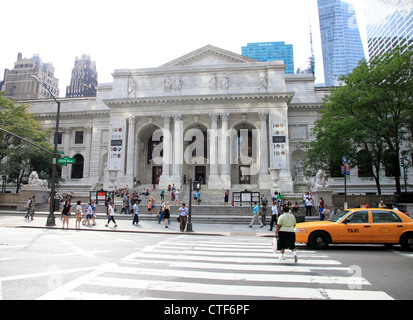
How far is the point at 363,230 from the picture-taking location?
1042cm

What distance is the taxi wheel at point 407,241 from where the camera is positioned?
34.2ft

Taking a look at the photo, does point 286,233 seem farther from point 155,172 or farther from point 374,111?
point 155,172

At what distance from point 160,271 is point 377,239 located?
8043 millimetres

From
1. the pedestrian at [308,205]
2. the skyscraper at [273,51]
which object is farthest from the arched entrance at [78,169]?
the skyscraper at [273,51]

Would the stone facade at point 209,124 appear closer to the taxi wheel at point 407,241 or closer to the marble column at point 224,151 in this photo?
the marble column at point 224,151

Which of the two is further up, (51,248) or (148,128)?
(148,128)

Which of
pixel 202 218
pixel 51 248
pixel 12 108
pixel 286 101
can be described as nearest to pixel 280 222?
pixel 51 248

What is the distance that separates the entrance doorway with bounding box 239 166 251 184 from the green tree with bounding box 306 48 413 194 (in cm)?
1637

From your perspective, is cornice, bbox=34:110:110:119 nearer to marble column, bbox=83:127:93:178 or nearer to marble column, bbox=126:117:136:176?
marble column, bbox=83:127:93:178

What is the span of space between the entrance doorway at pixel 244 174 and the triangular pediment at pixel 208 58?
1618 cm

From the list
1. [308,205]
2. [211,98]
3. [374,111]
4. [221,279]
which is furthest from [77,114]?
[221,279]

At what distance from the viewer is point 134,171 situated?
4188cm
